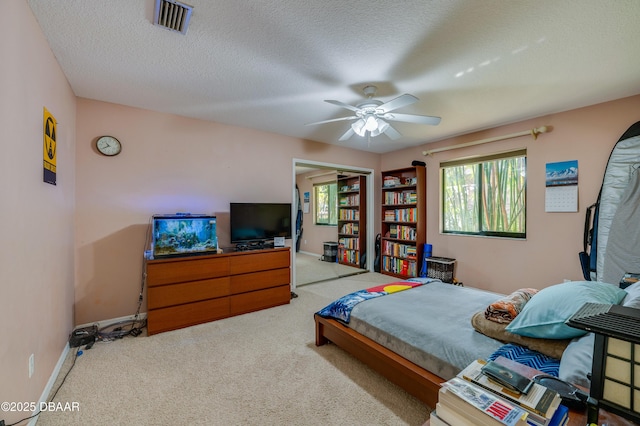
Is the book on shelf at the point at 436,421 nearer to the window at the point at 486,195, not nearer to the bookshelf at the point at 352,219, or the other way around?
the window at the point at 486,195

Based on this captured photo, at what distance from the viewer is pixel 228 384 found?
6.25 ft

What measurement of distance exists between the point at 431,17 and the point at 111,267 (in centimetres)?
368

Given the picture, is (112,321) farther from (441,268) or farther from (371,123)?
(441,268)

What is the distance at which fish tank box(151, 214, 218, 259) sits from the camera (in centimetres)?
276

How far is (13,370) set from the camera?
134 cm

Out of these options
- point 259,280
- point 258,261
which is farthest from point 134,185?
point 259,280

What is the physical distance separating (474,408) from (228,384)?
1716 millimetres

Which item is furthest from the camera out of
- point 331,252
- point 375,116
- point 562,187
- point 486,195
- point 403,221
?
point 331,252

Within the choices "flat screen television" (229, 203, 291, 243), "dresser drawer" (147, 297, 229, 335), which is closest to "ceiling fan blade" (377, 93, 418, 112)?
"flat screen television" (229, 203, 291, 243)

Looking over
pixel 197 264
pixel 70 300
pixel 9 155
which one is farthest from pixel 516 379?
pixel 70 300

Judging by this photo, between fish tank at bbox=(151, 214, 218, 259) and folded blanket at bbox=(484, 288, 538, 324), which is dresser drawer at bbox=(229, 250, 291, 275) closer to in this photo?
fish tank at bbox=(151, 214, 218, 259)

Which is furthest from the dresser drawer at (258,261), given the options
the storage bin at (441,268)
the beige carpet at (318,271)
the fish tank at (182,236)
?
the storage bin at (441,268)

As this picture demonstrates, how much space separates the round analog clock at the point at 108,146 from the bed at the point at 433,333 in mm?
2783

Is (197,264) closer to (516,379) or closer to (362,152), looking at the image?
(516,379)
